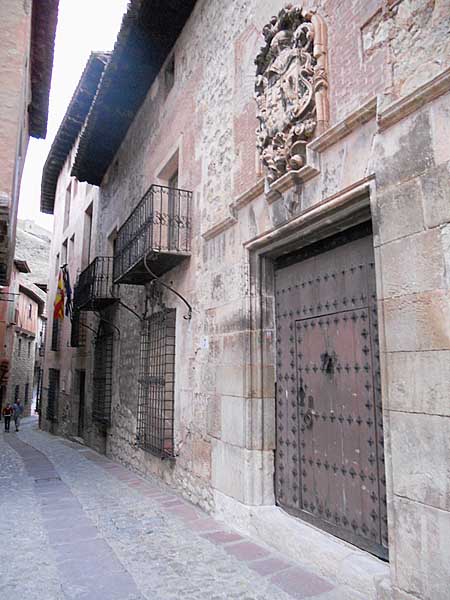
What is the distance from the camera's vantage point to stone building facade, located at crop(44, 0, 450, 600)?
2.48 metres

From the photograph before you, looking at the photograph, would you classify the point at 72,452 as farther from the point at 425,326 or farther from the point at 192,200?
the point at 425,326

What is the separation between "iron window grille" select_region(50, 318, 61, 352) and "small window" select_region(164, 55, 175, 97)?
11.7 meters

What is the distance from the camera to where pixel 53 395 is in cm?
1714

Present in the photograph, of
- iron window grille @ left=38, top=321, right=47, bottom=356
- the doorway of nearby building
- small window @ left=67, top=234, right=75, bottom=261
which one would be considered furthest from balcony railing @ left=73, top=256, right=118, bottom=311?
iron window grille @ left=38, top=321, right=47, bottom=356

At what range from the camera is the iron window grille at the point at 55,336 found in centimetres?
1681

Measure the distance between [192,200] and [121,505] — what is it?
3.70 m

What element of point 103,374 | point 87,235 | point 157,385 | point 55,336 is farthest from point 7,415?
point 157,385

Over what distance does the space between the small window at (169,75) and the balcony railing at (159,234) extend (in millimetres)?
1892

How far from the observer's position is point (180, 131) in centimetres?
655

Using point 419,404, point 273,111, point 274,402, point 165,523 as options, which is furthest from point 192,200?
point 419,404

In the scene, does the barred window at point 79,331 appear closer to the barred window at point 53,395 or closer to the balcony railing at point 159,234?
the barred window at point 53,395

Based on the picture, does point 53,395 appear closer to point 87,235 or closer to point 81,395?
point 81,395

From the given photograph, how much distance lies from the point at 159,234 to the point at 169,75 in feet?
10.5

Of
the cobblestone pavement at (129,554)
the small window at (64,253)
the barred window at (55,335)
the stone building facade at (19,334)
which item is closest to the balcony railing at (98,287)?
the cobblestone pavement at (129,554)
